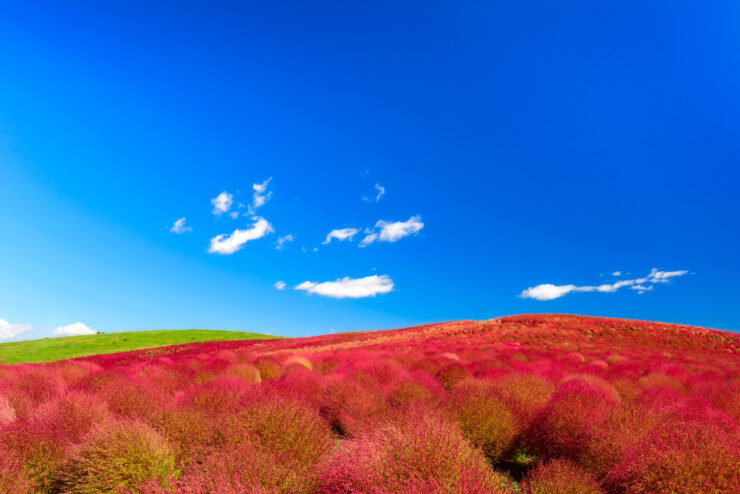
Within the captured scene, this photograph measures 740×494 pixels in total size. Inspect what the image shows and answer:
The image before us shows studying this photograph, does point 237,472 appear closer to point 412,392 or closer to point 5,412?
point 412,392

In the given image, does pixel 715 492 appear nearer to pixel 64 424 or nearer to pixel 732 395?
pixel 732 395

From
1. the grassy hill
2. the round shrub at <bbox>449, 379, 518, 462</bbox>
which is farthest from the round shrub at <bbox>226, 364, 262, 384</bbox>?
the grassy hill

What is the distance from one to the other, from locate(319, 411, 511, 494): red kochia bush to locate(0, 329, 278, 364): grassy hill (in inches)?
1348

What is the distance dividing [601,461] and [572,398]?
3.32ft

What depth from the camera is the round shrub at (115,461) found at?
3438mm

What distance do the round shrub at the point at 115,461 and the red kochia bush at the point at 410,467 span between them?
2.05 meters

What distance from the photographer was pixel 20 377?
7480mm

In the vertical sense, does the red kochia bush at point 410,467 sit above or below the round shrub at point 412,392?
above

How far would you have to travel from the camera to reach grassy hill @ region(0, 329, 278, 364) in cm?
2754

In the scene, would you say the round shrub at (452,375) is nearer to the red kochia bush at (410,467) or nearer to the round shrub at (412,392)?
the round shrub at (412,392)

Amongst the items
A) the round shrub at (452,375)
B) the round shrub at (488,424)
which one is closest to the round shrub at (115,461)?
the round shrub at (488,424)

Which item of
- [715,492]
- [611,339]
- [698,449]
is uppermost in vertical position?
[698,449]

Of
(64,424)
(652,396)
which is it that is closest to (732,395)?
(652,396)

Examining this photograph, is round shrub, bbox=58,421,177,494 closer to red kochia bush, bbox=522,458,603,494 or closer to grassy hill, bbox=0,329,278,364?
red kochia bush, bbox=522,458,603,494
